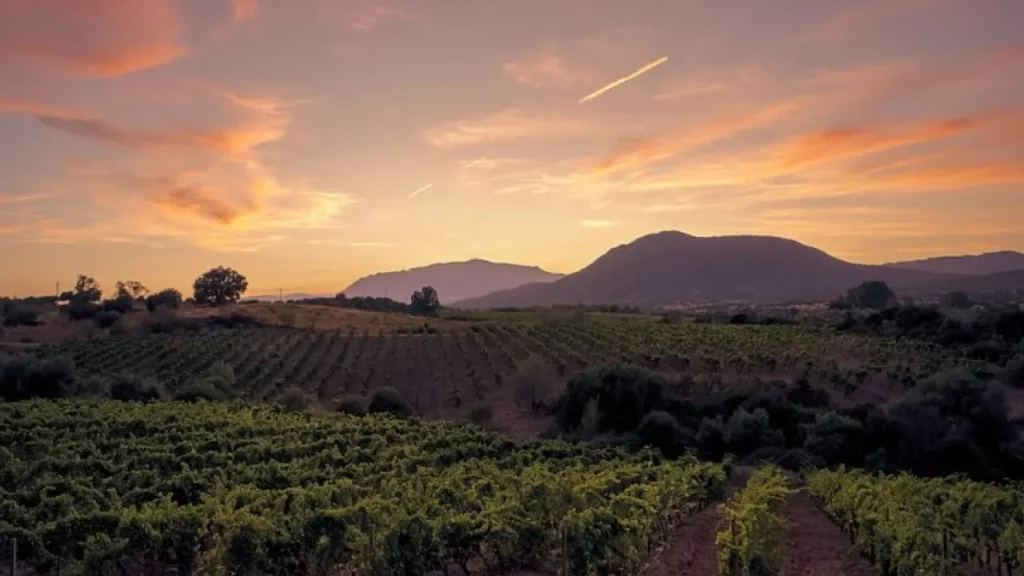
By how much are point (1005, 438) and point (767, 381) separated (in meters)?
15.8

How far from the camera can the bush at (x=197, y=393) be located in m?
45.7

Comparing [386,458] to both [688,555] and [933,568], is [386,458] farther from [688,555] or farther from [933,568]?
[933,568]

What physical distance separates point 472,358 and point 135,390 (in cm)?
2953

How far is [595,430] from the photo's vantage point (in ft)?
149

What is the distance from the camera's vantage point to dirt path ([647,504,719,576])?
A: 1800 cm

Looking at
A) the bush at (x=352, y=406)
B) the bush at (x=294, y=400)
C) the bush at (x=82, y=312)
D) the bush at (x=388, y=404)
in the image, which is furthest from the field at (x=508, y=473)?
the bush at (x=82, y=312)

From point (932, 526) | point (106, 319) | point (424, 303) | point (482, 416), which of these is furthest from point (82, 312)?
point (932, 526)

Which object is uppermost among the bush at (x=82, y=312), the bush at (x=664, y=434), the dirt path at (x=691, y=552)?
the bush at (x=82, y=312)

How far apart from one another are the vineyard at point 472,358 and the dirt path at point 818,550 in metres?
28.4

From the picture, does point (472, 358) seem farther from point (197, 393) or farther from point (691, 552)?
point (691, 552)

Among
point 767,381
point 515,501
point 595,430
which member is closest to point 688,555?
point 515,501

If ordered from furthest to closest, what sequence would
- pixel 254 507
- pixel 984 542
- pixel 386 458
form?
1. pixel 386 458
2. pixel 984 542
3. pixel 254 507

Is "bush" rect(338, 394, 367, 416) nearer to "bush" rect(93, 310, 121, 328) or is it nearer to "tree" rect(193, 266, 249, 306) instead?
"bush" rect(93, 310, 121, 328)

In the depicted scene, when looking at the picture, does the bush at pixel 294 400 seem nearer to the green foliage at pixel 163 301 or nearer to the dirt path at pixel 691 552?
the dirt path at pixel 691 552
